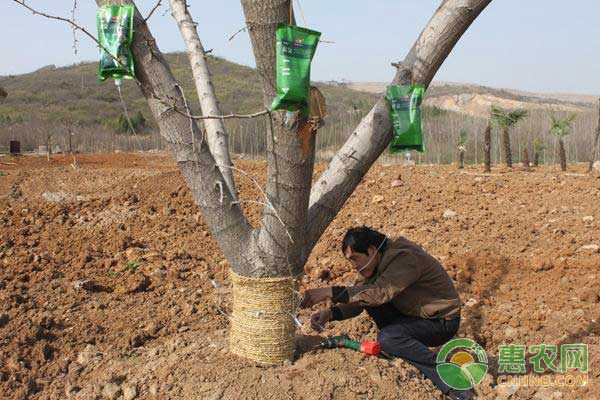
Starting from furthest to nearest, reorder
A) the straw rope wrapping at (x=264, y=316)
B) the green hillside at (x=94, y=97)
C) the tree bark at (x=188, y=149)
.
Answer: the green hillside at (x=94, y=97)
the straw rope wrapping at (x=264, y=316)
the tree bark at (x=188, y=149)

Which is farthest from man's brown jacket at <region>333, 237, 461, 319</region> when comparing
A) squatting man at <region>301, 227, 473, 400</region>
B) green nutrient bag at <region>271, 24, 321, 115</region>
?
green nutrient bag at <region>271, 24, 321, 115</region>

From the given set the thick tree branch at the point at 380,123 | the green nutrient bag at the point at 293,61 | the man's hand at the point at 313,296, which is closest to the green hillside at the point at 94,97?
the man's hand at the point at 313,296

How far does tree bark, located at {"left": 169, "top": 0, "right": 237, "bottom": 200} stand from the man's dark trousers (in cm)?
115

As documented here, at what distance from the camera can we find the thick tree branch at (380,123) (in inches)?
96.7

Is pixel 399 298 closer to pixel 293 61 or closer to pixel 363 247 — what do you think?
pixel 363 247

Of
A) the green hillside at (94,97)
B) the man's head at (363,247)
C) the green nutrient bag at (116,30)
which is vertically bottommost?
the man's head at (363,247)

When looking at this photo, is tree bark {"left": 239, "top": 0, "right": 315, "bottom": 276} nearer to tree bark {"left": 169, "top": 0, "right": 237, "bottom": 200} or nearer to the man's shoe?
tree bark {"left": 169, "top": 0, "right": 237, "bottom": 200}

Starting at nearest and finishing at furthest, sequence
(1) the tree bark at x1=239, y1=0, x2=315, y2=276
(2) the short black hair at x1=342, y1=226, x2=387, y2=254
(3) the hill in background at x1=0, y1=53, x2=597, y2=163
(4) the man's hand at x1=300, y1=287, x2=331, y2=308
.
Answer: (1) the tree bark at x1=239, y1=0, x2=315, y2=276, (4) the man's hand at x1=300, y1=287, x2=331, y2=308, (2) the short black hair at x1=342, y1=226, x2=387, y2=254, (3) the hill in background at x1=0, y1=53, x2=597, y2=163

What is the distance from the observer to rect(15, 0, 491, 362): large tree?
89.7 inches

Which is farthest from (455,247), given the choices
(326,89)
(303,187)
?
(326,89)

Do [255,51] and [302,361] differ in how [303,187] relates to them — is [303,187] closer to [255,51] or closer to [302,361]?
[255,51]

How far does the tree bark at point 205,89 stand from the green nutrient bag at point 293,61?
3.95ft

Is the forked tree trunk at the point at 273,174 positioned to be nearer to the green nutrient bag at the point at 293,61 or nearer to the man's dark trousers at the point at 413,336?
the green nutrient bag at the point at 293,61

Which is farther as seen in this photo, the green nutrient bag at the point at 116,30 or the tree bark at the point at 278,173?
the green nutrient bag at the point at 116,30
